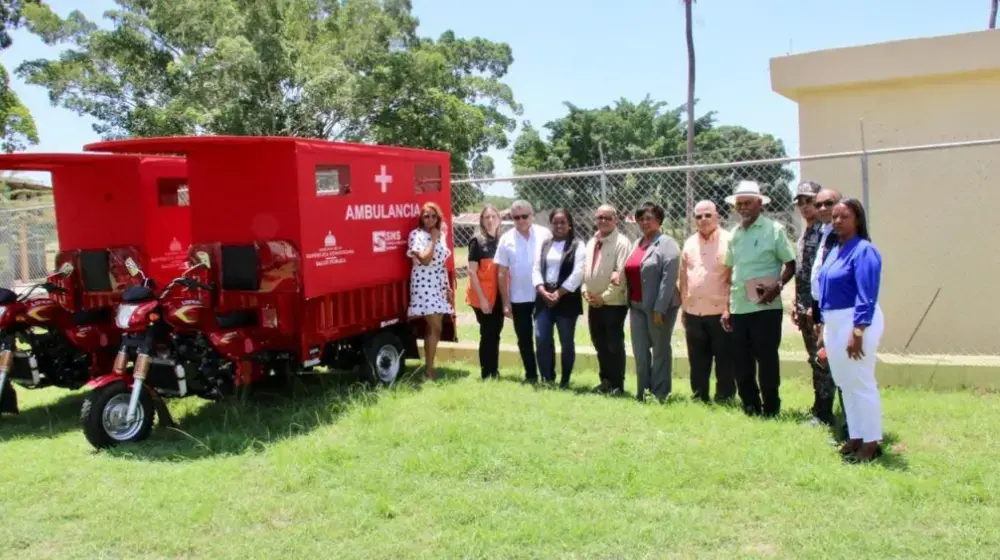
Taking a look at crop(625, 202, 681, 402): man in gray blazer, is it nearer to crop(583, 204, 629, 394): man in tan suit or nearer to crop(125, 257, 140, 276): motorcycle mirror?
crop(583, 204, 629, 394): man in tan suit

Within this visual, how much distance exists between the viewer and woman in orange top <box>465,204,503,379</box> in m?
7.57

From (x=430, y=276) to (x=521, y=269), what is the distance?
908mm

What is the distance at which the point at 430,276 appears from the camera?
A: 7.69 m

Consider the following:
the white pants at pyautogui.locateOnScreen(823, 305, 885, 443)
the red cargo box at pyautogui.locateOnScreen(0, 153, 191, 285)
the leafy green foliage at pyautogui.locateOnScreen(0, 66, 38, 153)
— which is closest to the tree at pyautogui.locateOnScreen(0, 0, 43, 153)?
the leafy green foliage at pyautogui.locateOnScreen(0, 66, 38, 153)

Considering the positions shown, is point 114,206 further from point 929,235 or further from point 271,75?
point 271,75

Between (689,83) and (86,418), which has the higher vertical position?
(689,83)

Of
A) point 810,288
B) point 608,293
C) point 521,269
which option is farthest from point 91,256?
point 810,288

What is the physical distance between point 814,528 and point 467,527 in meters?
A: 1.74

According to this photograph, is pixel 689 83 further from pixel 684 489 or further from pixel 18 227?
pixel 684 489

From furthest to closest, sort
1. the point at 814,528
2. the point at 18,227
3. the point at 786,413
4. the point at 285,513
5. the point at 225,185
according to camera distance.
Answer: the point at 18,227
the point at 225,185
the point at 786,413
the point at 285,513
the point at 814,528

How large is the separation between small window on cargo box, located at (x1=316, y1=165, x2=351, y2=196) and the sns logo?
54 centimetres

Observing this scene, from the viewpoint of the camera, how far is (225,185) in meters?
6.80

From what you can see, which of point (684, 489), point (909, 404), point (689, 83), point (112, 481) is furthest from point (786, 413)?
point (689, 83)

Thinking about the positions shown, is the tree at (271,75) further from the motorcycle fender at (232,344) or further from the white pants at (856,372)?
the white pants at (856,372)
